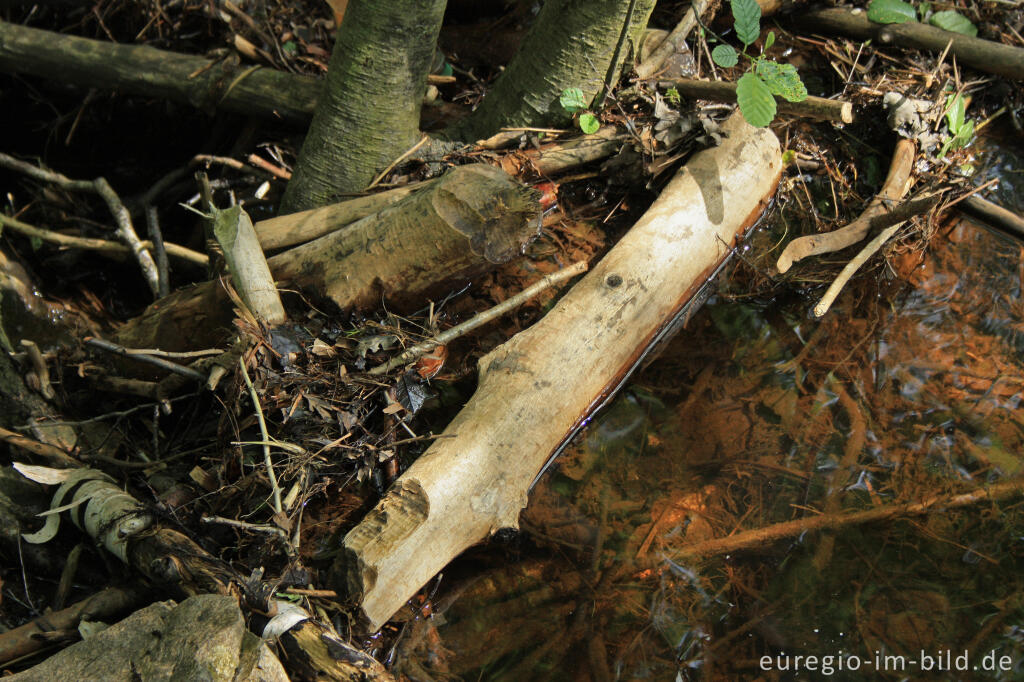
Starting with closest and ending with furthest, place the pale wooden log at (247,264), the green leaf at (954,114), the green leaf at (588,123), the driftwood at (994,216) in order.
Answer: the pale wooden log at (247,264) < the green leaf at (588,123) < the driftwood at (994,216) < the green leaf at (954,114)

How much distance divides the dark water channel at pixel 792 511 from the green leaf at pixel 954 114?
0.71 metres

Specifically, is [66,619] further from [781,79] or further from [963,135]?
[963,135]

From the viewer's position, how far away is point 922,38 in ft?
12.0

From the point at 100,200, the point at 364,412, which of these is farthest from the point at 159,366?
the point at 100,200

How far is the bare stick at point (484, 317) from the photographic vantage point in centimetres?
249

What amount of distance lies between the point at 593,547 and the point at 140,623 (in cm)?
137

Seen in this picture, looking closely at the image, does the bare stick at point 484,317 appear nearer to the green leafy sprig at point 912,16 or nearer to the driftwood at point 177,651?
the driftwood at point 177,651

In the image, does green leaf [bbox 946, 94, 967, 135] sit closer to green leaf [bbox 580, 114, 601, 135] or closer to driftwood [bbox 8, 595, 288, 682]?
green leaf [bbox 580, 114, 601, 135]

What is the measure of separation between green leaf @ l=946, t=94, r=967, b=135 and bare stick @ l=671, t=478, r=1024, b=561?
5.57 ft

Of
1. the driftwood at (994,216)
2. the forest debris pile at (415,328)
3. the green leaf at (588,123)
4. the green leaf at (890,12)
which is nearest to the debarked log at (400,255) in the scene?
the forest debris pile at (415,328)

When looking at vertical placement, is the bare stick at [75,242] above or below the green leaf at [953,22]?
below

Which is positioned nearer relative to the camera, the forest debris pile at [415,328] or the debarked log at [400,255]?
the forest debris pile at [415,328]

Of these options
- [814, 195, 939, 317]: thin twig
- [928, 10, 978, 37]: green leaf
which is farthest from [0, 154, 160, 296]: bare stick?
[928, 10, 978, 37]: green leaf

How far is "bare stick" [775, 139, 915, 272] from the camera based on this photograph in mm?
2793
